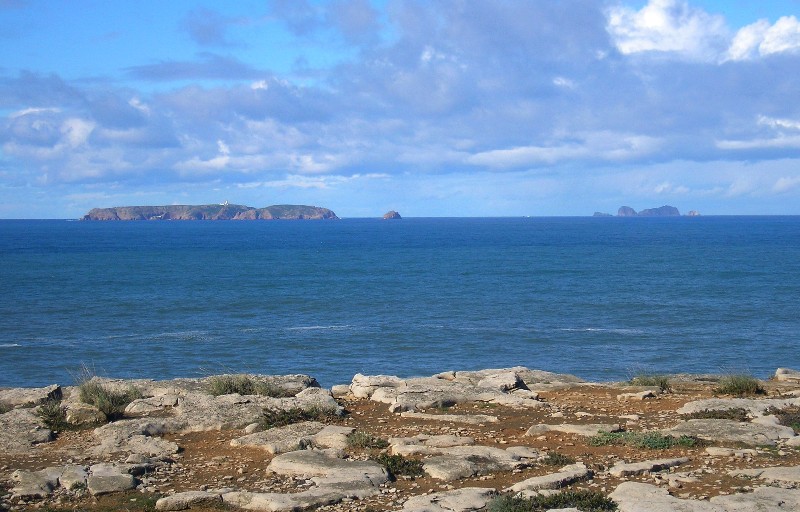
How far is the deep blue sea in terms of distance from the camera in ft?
95.8

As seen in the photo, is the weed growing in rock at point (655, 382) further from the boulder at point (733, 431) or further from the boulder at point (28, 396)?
the boulder at point (28, 396)

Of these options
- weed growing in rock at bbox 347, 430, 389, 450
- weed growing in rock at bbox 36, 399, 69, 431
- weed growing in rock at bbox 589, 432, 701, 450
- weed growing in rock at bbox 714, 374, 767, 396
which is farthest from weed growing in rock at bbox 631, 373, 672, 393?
weed growing in rock at bbox 36, 399, 69, 431

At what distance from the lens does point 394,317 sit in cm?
4072

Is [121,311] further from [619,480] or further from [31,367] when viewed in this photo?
[619,480]

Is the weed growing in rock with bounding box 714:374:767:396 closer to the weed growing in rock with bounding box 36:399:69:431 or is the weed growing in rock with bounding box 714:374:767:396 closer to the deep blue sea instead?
the deep blue sea

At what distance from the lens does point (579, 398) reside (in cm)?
1491

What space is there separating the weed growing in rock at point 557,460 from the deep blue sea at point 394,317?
44.4 feet

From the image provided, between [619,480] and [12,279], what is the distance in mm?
58455

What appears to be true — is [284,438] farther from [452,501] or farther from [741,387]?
[741,387]

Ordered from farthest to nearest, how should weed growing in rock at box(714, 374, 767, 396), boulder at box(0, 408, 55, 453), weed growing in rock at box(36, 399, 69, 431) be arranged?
1. weed growing in rock at box(714, 374, 767, 396)
2. weed growing in rock at box(36, 399, 69, 431)
3. boulder at box(0, 408, 55, 453)

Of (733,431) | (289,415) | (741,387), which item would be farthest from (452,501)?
(741,387)

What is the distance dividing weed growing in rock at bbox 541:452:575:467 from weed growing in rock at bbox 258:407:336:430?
3.89 m

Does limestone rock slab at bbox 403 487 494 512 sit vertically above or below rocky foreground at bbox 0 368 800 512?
above

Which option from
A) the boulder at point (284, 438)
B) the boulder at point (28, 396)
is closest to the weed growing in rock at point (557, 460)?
the boulder at point (284, 438)
